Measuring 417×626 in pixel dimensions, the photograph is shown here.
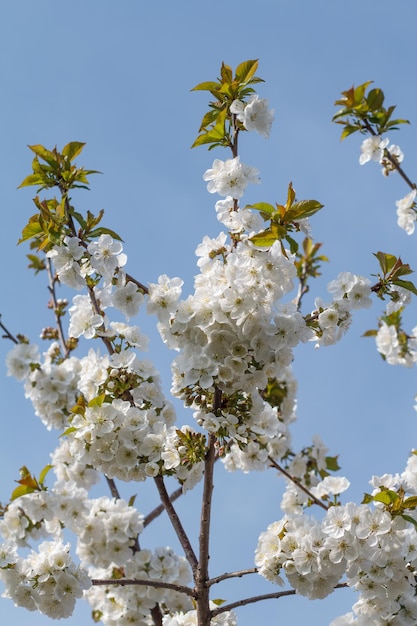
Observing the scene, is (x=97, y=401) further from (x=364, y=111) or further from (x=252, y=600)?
(x=364, y=111)

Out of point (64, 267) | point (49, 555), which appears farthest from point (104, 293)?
point (49, 555)

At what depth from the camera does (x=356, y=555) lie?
295 cm

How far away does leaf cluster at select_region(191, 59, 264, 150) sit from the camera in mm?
3348

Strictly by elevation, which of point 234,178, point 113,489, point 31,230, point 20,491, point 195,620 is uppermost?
point 31,230

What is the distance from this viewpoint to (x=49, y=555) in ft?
10.7

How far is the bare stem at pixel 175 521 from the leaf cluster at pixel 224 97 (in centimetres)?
173

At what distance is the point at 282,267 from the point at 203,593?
1.60m

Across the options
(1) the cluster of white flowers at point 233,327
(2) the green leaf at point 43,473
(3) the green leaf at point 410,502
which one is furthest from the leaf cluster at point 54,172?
(3) the green leaf at point 410,502

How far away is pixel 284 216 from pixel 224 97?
0.84m

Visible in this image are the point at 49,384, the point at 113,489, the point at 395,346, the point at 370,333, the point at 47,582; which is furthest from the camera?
the point at 395,346

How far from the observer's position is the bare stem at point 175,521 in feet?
10.6

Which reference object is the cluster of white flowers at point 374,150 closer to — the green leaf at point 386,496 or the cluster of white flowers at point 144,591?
the green leaf at point 386,496

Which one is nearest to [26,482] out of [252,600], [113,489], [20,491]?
[20,491]

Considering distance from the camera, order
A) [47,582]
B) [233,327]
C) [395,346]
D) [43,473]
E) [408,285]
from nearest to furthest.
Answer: [233,327]
[408,285]
[47,582]
[43,473]
[395,346]
